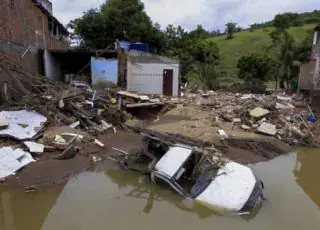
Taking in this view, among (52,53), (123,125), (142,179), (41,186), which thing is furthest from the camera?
(52,53)

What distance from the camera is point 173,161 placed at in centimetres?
780

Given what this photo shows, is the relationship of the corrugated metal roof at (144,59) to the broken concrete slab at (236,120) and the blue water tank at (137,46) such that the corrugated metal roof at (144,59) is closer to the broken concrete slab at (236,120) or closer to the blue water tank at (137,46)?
the blue water tank at (137,46)

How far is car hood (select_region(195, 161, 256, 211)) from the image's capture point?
696 centimetres

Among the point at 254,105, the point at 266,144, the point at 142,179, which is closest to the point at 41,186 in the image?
the point at 142,179

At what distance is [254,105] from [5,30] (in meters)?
13.1

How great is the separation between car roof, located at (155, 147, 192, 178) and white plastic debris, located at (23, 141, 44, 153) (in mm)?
3984

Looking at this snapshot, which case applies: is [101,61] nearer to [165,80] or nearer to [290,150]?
[165,80]

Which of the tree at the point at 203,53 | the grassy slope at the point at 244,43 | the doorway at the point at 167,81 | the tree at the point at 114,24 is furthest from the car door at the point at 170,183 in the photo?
the grassy slope at the point at 244,43

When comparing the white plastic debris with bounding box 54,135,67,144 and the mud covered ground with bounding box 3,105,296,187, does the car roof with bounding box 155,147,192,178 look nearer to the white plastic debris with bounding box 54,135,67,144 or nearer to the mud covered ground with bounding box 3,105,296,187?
the mud covered ground with bounding box 3,105,296,187

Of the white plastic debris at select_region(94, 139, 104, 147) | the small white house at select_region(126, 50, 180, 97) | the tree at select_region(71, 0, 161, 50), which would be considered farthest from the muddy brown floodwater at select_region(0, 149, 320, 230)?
the tree at select_region(71, 0, 161, 50)

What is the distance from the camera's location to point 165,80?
2125cm

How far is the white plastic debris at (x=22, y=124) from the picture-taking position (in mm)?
9985

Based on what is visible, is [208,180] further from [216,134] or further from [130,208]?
[216,134]

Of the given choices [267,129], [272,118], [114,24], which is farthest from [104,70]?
[267,129]
